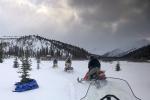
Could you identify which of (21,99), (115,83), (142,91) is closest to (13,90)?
(21,99)

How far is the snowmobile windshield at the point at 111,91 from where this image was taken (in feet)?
18.8

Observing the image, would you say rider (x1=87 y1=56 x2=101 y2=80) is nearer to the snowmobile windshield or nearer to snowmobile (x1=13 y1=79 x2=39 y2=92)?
snowmobile (x1=13 y1=79 x2=39 y2=92)

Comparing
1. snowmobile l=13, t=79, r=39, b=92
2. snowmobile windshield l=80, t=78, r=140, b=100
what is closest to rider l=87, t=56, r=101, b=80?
snowmobile l=13, t=79, r=39, b=92

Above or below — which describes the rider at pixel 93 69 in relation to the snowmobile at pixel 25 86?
above

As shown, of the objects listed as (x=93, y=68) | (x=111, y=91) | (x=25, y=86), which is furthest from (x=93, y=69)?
(x=111, y=91)

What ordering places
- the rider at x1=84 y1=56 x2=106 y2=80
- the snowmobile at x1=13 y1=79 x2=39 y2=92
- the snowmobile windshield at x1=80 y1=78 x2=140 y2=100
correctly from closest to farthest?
the snowmobile windshield at x1=80 y1=78 x2=140 y2=100 < the snowmobile at x1=13 y1=79 x2=39 y2=92 < the rider at x1=84 y1=56 x2=106 y2=80

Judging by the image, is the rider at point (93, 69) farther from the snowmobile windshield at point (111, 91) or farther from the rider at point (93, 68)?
the snowmobile windshield at point (111, 91)

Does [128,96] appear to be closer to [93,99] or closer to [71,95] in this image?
[93,99]

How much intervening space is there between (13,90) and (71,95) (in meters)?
4.43

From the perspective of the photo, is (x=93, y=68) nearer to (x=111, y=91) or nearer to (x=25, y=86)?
(x=25, y=86)

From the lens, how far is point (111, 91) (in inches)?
227

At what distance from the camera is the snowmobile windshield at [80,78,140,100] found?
18.8ft

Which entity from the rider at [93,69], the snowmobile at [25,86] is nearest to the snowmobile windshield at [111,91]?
the snowmobile at [25,86]

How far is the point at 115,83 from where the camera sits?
617 cm
